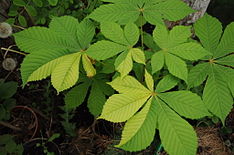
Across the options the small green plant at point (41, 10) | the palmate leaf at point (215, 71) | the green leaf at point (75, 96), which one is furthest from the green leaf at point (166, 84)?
the small green plant at point (41, 10)

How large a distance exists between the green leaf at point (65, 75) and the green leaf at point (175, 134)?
42 centimetres

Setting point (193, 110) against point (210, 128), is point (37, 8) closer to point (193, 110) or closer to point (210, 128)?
point (193, 110)

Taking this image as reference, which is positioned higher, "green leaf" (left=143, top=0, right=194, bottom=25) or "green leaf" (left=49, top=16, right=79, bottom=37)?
"green leaf" (left=143, top=0, right=194, bottom=25)

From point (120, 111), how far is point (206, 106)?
431 millimetres

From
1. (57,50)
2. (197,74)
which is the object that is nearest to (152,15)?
(197,74)

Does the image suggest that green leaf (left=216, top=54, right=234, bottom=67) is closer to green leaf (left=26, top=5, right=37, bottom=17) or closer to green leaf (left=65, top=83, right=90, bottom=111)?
green leaf (left=65, top=83, right=90, bottom=111)

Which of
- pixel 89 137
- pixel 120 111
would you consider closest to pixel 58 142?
pixel 89 137

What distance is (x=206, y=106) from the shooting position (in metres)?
1.09

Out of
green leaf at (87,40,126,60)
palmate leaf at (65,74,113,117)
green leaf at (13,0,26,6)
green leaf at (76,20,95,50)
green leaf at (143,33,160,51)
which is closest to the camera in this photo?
green leaf at (87,40,126,60)

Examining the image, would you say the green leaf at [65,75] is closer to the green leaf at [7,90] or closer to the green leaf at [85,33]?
the green leaf at [85,33]

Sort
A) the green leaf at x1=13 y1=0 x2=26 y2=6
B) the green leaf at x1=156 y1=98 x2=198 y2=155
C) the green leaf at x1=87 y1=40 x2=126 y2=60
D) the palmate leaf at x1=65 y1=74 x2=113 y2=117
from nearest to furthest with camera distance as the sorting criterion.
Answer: the green leaf at x1=156 y1=98 x2=198 y2=155 < the green leaf at x1=87 y1=40 x2=126 y2=60 < the palmate leaf at x1=65 y1=74 x2=113 y2=117 < the green leaf at x1=13 y1=0 x2=26 y2=6

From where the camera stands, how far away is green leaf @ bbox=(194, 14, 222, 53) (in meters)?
1.21

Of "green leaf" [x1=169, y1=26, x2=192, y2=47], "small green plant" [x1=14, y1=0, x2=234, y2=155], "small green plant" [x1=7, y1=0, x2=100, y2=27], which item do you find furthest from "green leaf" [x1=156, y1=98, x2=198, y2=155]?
"small green plant" [x1=7, y1=0, x2=100, y2=27]

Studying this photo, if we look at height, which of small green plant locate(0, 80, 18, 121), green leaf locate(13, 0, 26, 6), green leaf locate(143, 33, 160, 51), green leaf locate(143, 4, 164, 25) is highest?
green leaf locate(143, 4, 164, 25)
